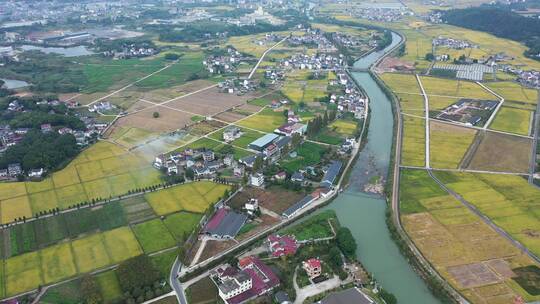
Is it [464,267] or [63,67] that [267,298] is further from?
[63,67]

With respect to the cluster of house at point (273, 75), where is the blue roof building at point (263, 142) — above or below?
above

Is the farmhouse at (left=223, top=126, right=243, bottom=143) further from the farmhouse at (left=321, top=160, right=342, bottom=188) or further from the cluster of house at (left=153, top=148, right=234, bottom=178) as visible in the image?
the farmhouse at (left=321, top=160, right=342, bottom=188)

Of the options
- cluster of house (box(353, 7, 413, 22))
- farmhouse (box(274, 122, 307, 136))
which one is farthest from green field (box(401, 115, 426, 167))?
cluster of house (box(353, 7, 413, 22))

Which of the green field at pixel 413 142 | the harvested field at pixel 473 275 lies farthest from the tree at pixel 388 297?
the green field at pixel 413 142

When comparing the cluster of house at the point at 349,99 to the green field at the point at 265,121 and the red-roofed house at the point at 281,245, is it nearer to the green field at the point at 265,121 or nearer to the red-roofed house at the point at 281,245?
the green field at the point at 265,121

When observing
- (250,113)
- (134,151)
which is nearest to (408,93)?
(250,113)
